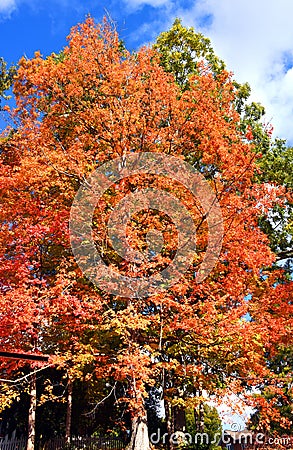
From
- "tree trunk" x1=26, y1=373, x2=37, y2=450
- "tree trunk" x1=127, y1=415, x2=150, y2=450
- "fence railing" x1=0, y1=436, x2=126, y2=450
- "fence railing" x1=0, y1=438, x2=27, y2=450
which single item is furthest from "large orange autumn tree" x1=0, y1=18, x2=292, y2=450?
"fence railing" x1=0, y1=438, x2=27, y2=450

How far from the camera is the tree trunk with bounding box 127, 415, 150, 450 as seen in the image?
1240 cm

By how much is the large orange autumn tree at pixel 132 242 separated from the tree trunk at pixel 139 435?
3 centimetres

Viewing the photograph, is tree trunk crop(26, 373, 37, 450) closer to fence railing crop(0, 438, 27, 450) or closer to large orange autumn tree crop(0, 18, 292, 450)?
large orange autumn tree crop(0, 18, 292, 450)

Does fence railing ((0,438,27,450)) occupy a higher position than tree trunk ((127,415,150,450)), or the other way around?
tree trunk ((127,415,150,450))

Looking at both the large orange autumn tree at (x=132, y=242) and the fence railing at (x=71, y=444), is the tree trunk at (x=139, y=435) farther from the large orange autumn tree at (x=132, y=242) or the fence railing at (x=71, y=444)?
the fence railing at (x=71, y=444)

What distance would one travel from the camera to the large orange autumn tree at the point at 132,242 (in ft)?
40.7

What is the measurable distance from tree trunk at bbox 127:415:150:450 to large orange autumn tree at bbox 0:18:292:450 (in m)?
0.03

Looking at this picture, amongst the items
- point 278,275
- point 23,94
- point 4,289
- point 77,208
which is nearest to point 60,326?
point 4,289

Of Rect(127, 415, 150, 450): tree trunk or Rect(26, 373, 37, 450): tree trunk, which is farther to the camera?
Rect(26, 373, 37, 450): tree trunk

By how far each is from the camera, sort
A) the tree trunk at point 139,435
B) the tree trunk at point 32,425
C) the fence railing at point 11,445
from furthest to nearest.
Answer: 1. the fence railing at point 11,445
2. the tree trunk at point 32,425
3. the tree trunk at point 139,435

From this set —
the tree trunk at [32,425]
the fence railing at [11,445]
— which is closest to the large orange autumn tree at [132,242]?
the tree trunk at [32,425]

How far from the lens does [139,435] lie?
1251cm

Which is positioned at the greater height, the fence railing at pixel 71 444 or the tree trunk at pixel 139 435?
the tree trunk at pixel 139 435

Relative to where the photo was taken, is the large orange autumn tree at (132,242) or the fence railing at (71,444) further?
the fence railing at (71,444)
